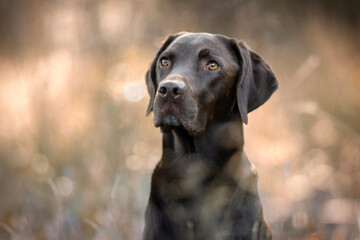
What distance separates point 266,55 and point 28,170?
10.3 ft

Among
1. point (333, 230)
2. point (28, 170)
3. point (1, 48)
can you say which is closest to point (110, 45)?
point (1, 48)

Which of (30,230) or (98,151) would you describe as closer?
(30,230)

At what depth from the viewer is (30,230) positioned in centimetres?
377

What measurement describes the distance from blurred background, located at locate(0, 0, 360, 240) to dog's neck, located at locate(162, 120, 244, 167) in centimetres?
103

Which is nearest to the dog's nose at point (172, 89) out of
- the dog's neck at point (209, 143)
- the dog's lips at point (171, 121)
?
the dog's lips at point (171, 121)

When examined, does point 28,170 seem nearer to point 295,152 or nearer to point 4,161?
point 4,161

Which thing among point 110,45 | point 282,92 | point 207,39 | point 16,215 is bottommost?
point 16,215

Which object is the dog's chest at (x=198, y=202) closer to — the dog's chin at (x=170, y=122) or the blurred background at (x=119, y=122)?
the dog's chin at (x=170, y=122)

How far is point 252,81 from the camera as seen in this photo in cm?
326

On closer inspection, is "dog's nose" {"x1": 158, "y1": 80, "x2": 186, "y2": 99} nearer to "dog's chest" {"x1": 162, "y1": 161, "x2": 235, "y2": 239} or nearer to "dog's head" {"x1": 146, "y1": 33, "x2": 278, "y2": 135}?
"dog's head" {"x1": 146, "y1": 33, "x2": 278, "y2": 135}

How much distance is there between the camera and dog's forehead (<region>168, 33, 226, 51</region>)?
10.4 feet

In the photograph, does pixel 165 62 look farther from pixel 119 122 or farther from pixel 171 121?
pixel 119 122

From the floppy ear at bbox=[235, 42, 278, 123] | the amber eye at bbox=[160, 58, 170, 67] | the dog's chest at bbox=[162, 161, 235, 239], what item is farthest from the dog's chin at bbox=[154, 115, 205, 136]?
A: the amber eye at bbox=[160, 58, 170, 67]

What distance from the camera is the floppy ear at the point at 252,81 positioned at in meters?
3.14
